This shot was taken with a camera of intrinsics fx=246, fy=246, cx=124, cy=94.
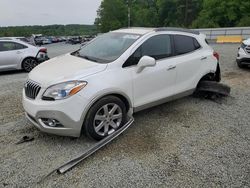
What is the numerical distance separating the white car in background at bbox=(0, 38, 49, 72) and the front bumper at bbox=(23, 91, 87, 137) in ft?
21.2

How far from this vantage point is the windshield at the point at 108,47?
4.04 meters

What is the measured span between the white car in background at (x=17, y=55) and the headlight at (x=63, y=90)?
6.66m

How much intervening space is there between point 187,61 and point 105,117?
6.85ft

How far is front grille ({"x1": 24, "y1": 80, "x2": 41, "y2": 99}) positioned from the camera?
3.51 metres

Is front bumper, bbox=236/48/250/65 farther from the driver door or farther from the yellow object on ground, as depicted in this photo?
the yellow object on ground

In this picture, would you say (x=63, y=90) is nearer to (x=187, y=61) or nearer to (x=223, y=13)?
(x=187, y=61)

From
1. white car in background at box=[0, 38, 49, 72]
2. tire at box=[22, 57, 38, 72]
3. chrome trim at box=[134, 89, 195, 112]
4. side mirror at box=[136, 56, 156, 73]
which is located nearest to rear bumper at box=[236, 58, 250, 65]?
chrome trim at box=[134, 89, 195, 112]

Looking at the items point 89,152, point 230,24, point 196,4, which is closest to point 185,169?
point 89,152

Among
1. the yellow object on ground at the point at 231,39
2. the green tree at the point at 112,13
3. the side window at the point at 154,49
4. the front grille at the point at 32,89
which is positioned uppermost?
the green tree at the point at 112,13

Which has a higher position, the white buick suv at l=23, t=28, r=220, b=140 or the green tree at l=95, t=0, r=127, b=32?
the green tree at l=95, t=0, r=127, b=32

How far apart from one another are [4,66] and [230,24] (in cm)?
4300

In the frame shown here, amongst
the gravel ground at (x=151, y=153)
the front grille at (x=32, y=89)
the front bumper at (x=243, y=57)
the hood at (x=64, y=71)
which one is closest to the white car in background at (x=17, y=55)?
the gravel ground at (x=151, y=153)

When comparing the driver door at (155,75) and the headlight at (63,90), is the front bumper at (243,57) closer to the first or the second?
the driver door at (155,75)

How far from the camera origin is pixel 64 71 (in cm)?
362
